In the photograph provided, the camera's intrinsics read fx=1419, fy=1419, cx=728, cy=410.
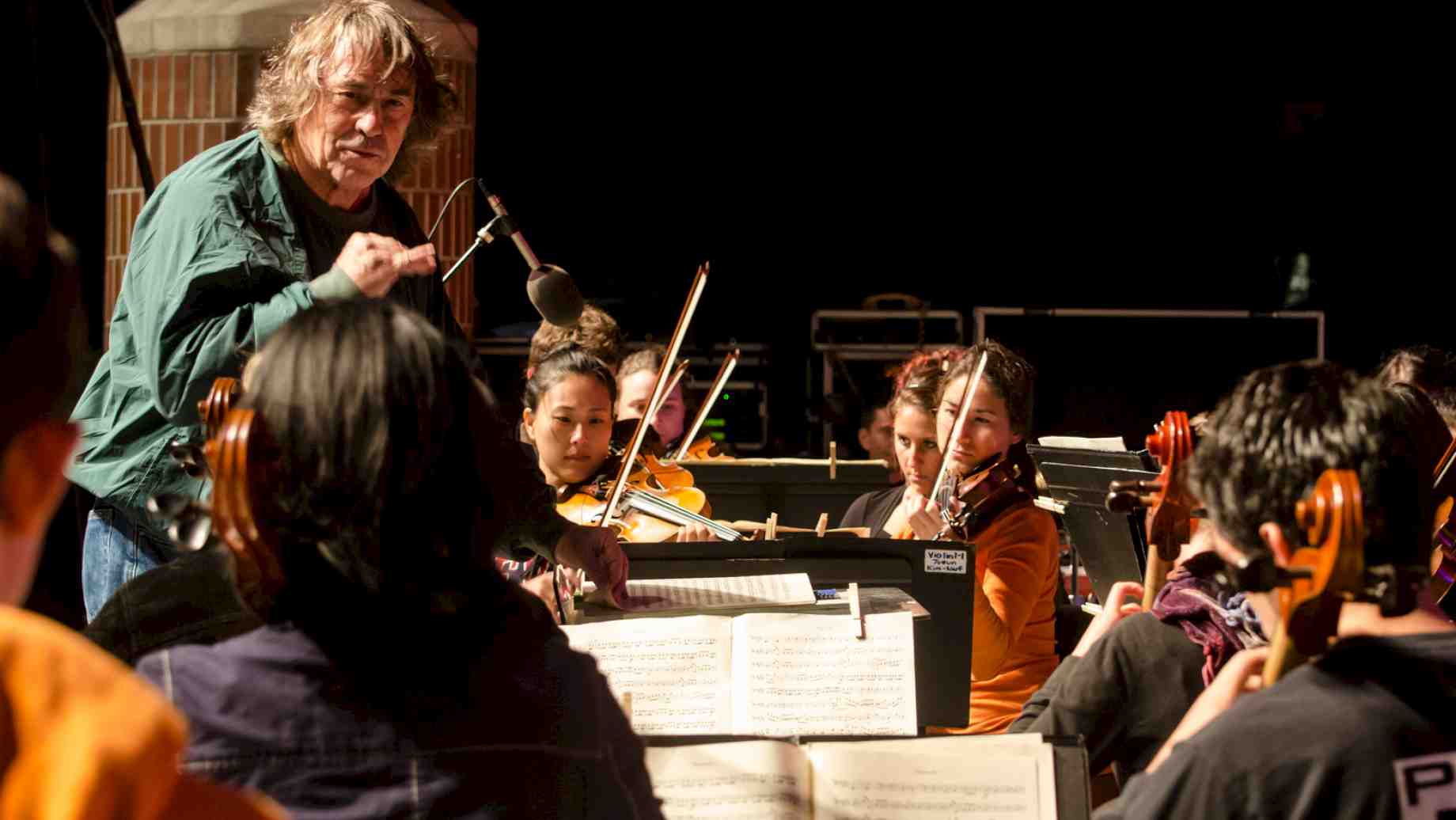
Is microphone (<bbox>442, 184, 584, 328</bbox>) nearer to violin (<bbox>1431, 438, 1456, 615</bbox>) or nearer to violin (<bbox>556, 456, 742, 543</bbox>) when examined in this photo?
violin (<bbox>556, 456, 742, 543</bbox>)

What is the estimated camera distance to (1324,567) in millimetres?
1034

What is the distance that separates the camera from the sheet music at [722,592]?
5.84ft

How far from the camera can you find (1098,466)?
Result: 2.50 metres

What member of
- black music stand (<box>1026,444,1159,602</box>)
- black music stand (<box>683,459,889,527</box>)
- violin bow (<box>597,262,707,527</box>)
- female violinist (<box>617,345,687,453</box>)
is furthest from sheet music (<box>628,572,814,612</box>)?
female violinist (<box>617,345,687,453</box>)

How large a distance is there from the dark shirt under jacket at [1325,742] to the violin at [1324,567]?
24mm

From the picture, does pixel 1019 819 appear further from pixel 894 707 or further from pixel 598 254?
pixel 598 254

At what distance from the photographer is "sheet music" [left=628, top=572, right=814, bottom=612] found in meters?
1.78

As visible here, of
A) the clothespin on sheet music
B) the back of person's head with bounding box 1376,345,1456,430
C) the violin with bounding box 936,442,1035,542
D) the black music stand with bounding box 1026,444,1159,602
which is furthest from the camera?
the back of person's head with bounding box 1376,345,1456,430

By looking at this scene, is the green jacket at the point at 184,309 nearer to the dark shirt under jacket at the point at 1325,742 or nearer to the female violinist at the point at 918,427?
the dark shirt under jacket at the point at 1325,742

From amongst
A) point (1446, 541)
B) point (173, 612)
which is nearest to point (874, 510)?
point (1446, 541)

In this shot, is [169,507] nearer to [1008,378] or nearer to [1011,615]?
[1011,615]

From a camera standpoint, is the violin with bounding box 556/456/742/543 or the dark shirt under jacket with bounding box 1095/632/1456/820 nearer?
the dark shirt under jacket with bounding box 1095/632/1456/820

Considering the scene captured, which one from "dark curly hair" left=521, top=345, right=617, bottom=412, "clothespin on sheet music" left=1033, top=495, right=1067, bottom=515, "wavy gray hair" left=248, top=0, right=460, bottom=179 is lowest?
"clothespin on sheet music" left=1033, top=495, right=1067, bottom=515

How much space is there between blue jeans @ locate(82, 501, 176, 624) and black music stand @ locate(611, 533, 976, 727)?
0.62 m
